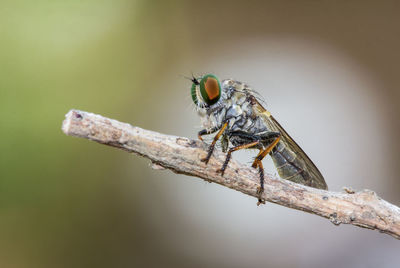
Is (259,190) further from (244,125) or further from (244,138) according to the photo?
(244,125)

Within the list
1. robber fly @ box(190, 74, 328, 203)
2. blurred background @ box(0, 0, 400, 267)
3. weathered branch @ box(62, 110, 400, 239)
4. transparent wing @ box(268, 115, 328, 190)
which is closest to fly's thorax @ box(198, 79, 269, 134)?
robber fly @ box(190, 74, 328, 203)

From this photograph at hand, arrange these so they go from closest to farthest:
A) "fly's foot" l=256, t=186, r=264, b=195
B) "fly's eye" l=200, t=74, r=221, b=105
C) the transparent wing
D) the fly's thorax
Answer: "fly's foot" l=256, t=186, r=264, b=195 < "fly's eye" l=200, t=74, r=221, b=105 < the fly's thorax < the transparent wing

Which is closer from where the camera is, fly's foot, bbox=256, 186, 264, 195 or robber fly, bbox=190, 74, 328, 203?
fly's foot, bbox=256, 186, 264, 195

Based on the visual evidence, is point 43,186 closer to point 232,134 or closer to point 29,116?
point 29,116

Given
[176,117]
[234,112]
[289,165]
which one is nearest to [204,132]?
[234,112]

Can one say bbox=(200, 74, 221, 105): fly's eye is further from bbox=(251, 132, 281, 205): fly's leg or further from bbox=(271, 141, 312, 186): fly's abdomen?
bbox=(271, 141, 312, 186): fly's abdomen

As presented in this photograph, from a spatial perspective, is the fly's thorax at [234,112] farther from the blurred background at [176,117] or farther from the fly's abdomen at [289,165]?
the blurred background at [176,117]

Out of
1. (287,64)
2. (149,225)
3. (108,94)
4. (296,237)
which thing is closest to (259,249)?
(296,237)

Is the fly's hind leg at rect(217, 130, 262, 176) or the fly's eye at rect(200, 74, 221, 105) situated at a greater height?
the fly's eye at rect(200, 74, 221, 105)
